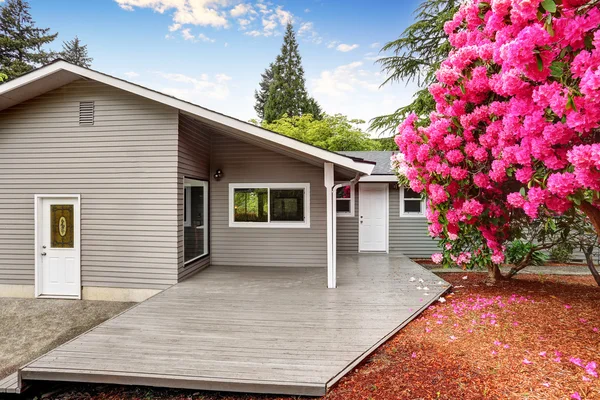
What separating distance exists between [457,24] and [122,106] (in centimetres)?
532

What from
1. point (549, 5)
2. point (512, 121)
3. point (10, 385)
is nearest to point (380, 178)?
point (512, 121)

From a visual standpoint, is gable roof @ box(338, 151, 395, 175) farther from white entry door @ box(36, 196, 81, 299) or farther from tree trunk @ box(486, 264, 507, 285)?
white entry door @ box(36, 196, 81, 299)

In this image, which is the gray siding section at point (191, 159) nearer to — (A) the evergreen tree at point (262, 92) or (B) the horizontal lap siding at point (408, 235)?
(B) the horizontal lap siding at point (408, 235)

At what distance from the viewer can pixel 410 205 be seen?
889 cm

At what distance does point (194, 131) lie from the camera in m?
6.10

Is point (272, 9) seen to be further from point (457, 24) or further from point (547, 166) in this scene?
point (547, 166)

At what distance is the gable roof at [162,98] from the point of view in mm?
4742

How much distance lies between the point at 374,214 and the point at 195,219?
4968 mm

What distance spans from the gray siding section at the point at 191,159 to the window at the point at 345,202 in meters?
3.85

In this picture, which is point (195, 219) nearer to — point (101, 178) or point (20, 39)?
point (101, 178)

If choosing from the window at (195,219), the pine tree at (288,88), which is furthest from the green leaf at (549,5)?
the pine tree at (288,88)

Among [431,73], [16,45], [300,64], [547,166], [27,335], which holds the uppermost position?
[300,64]

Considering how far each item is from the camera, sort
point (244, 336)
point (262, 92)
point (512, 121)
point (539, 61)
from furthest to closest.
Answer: point (262, 92) < point (244, 336) < point (512, 121) < point (539, 61)

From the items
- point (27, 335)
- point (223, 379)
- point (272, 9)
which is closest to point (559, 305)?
point (223, 379)
